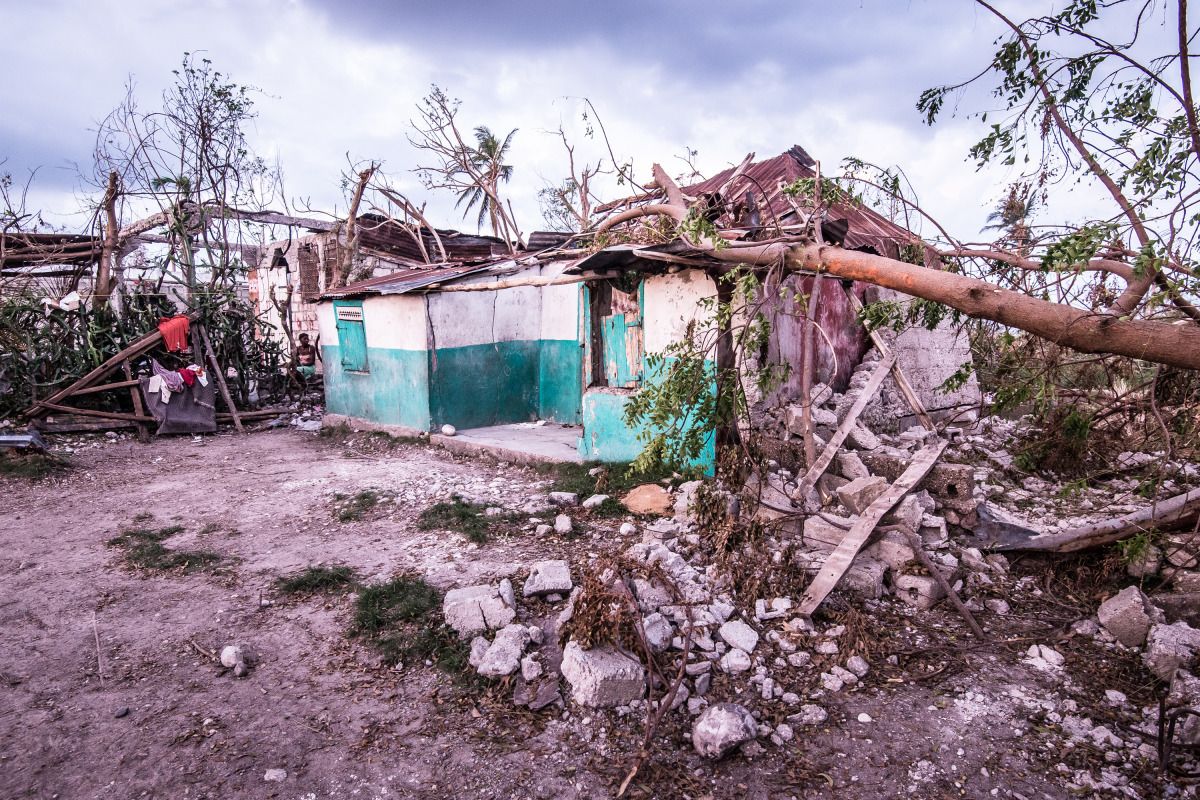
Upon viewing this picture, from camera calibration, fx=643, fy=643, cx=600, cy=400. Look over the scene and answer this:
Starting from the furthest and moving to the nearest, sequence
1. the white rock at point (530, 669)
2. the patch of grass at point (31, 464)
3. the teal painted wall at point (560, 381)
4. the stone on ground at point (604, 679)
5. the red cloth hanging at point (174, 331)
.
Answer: the red cloth hanging at point (174, 331) < the teal painted wall at point (560, 381) < the patch of grass at point (31, 464) < the white rock at point (530, 669) < the stone on ground at point (604, 679)

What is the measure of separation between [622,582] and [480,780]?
129 cm

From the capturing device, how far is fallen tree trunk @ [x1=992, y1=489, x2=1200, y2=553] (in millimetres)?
3908

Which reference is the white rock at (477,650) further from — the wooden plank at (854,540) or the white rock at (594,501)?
the white rock at (594,501)

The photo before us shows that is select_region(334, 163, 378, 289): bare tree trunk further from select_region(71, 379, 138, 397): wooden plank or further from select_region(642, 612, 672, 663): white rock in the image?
select_region(642, 612, 672, 663): white rock

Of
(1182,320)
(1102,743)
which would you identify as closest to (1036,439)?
(1182,320)

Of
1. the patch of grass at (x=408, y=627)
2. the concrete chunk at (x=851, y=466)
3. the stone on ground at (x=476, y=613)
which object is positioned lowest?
the patch of grass at (x=408, y=627)

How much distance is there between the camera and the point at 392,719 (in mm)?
2988

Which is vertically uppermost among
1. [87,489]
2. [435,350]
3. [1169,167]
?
[1169,167]

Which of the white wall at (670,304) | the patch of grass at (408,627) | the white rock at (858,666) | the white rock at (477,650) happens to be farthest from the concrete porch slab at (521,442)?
the white rock at (858,666)

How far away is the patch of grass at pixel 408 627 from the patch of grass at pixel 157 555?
5.10 ft

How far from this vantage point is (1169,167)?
3.21 metres

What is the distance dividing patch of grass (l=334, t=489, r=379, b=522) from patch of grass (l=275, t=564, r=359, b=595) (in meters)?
1.31

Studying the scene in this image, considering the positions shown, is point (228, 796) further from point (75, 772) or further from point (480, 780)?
point (480, 780)

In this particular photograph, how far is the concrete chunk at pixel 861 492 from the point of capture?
4508 millimetres
